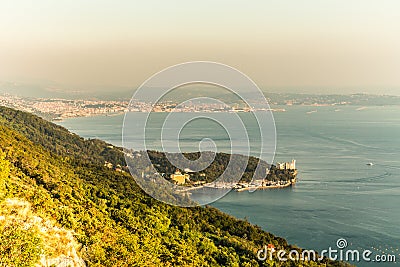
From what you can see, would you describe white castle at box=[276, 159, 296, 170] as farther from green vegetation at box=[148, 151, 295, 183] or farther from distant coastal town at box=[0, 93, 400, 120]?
distant coastal town at box=[0, 93, 400, 120]

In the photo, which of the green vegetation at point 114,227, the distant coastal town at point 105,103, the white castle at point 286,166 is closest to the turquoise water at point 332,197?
the white castle at point 286,166

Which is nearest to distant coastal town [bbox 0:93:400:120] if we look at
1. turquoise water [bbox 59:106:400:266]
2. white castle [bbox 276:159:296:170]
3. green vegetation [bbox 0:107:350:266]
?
turquoise water [bbox 59:106:400:266]

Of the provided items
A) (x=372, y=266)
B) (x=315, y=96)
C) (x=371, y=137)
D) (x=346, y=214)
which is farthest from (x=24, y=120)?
(x=315, y=96)

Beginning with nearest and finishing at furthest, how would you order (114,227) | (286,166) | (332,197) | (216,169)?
(114,227), (332,197), (216,169), (286,166)

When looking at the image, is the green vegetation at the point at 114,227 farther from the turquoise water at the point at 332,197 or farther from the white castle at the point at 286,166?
the white castle at the point at 286,166

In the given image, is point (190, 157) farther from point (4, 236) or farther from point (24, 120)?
point (4, 236)

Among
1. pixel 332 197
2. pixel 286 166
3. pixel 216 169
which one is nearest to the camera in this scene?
pixel 332 197

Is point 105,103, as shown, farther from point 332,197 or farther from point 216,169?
point 332,197

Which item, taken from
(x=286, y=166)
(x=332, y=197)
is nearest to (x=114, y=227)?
(x=332, y=197)

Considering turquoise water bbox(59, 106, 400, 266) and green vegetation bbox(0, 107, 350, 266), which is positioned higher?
green vegetation bbox(0, 107, 350, 266)
